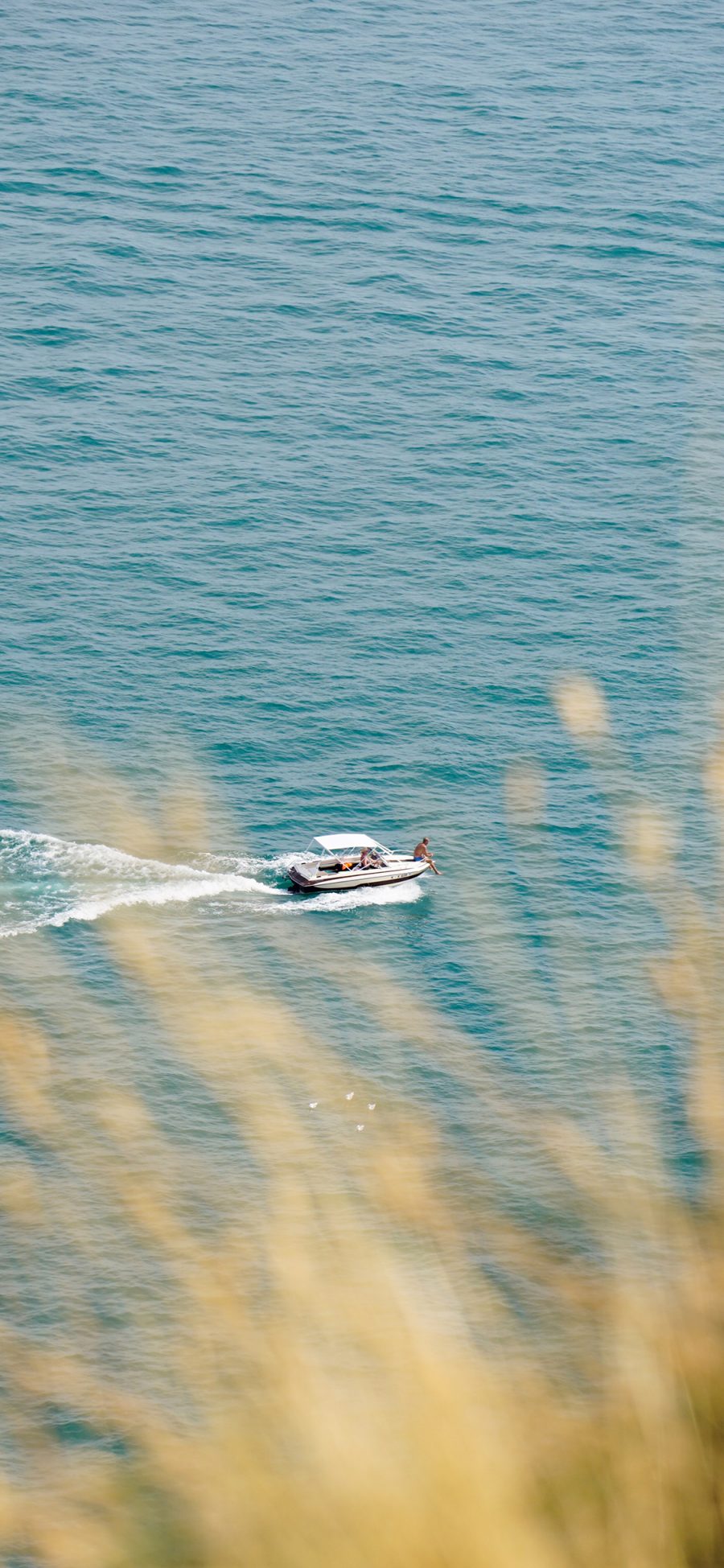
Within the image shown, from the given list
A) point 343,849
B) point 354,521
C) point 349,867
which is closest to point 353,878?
point 349,867

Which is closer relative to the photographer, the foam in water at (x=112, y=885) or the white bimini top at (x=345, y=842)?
the foam in water at (x=112, y=885)

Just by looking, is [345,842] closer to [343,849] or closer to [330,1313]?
[343,849]

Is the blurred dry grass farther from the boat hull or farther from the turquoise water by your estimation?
the boat hull

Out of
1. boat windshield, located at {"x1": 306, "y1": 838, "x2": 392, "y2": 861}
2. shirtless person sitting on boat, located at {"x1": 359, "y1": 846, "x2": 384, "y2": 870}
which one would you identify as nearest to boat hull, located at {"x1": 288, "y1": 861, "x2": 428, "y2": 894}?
shirtless person sitting on boat, located at {"x1": 359, "y1": 846, "x2": 384, "y2": 870}

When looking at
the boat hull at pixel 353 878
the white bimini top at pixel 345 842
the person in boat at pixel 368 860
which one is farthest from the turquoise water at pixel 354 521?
the white bimini top at pixel 345 842

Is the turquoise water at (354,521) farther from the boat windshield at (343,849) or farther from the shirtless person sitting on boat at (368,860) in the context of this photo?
the shirtless person sitting on boat at (368,860)

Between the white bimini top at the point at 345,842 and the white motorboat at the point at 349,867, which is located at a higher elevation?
the white bimini top at the point at 345,842

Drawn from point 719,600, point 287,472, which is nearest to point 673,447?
point 719,600
